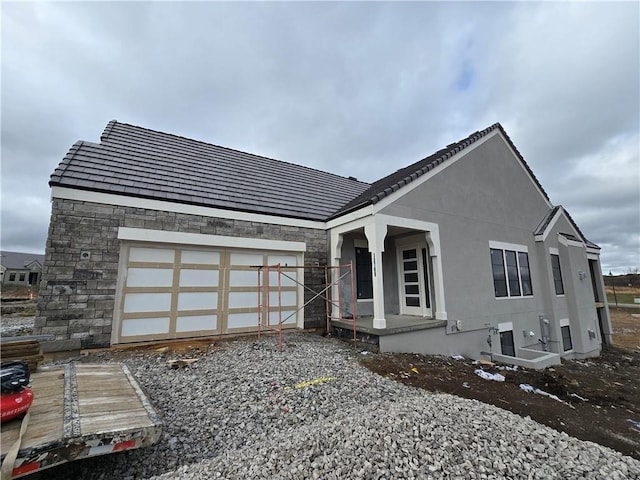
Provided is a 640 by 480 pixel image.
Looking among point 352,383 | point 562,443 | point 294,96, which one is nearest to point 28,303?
point 352,383

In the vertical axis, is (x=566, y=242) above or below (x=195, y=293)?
above

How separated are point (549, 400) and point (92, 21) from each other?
28.2 feet

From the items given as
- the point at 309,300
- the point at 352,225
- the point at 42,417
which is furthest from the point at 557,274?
the point at 42,417

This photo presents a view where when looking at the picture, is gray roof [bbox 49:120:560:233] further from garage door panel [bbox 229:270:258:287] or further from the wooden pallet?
the wooden pallet

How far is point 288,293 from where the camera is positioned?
8.33 metres

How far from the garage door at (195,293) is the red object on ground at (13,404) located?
175 inches

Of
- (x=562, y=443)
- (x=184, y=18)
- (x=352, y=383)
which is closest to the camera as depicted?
(x=562, y=443)

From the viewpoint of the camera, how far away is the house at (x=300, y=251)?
236 inches

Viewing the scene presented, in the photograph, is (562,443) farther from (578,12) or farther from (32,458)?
(578,12)

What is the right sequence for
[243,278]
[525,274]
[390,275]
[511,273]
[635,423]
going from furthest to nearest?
[525,274], [511,273], [390,275], [243,278], [635,423]

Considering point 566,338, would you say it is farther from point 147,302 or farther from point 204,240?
point 147,302

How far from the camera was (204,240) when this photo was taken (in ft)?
23.4

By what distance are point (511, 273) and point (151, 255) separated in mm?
12312

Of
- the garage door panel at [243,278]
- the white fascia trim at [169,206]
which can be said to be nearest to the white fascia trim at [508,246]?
the white fascia trim at [169,206]
